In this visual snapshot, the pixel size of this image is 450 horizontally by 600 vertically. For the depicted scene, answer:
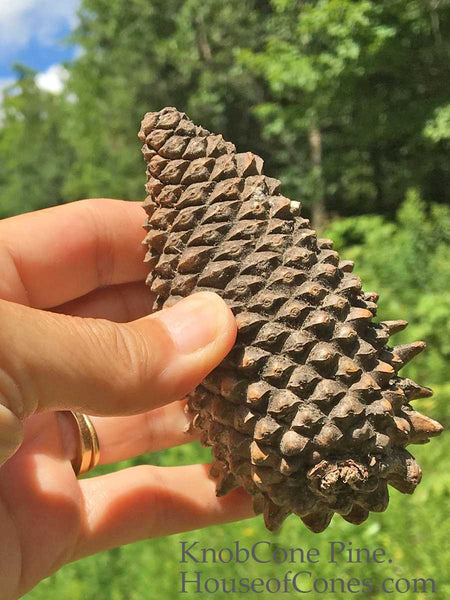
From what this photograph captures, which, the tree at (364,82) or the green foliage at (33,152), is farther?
the green foliage at (33,152)

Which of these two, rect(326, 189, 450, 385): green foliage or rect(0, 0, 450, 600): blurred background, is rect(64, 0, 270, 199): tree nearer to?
rect(0, 0, 450, 600): blurred background

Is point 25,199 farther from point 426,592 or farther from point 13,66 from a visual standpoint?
point 426,592

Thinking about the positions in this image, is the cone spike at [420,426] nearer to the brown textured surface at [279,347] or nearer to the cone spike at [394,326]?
the brown textured surface at [279,347]

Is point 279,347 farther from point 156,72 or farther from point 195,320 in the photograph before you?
point 156,72

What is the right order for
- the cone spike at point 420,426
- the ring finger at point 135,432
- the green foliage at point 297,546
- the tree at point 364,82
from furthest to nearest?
the tree at point 364,82, the green foliage at point 297,546, the ring finger at point 135,432, the cone spike at point 420,426

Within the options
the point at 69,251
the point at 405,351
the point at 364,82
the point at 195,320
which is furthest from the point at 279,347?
the point at 364,82

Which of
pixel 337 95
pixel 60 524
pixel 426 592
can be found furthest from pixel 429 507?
pixel 337 95

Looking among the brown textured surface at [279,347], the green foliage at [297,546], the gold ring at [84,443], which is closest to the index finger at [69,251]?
the gold ring at [84,443]

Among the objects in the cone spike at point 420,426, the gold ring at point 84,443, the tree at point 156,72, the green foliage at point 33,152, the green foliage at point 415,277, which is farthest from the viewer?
the green foliage at point 33,152
